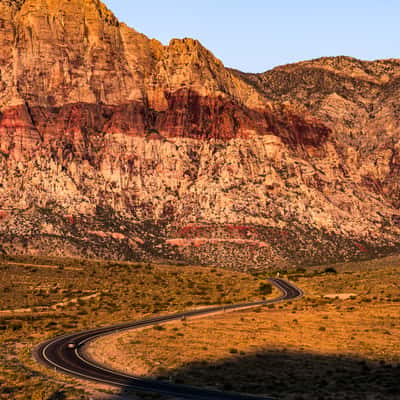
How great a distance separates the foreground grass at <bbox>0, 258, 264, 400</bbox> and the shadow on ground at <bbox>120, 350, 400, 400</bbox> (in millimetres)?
10031

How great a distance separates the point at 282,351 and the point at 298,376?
396 inches

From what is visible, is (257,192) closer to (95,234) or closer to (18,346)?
(95,234)

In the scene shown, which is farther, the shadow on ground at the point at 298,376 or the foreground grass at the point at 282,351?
the foreground grass at the point at 282,351

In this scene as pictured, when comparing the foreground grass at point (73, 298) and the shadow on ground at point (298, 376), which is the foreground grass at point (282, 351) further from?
the foreground grass at point (73, 298)

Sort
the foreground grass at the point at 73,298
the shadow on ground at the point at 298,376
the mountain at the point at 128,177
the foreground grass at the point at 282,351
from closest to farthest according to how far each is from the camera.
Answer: the shadow on ground at the point at 298,376 < the foreground grass at the point at 282,351 < the foreground grass at the point at 73,298 < the mountain at the point at 128,177

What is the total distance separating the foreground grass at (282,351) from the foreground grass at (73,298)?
811 centimetres

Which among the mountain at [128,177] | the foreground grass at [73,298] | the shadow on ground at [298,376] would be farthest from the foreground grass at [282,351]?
the mountain at [128,177]

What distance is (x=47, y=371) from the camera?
5175 cm

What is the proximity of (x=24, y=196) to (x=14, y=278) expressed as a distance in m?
50.3

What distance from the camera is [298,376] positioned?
50844 mm

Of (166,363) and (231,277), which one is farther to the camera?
(231,277)

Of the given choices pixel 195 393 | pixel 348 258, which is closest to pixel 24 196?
pixel 348 258

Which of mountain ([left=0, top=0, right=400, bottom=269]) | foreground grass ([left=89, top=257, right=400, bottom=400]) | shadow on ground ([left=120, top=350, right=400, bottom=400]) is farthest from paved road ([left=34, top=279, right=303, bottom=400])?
mountain ([left=0, top=0, right=400, bottom=269])

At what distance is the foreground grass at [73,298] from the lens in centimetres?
5050
